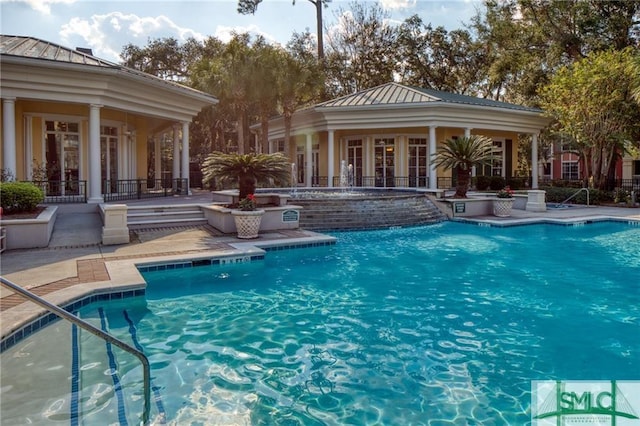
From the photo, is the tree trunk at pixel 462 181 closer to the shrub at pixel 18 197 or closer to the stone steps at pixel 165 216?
the stone steps at pixel 165 216

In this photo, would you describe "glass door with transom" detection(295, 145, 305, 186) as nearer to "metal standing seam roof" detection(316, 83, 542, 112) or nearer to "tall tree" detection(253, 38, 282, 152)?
"metal standing seam roof" detection(316, 83, 542, 112)

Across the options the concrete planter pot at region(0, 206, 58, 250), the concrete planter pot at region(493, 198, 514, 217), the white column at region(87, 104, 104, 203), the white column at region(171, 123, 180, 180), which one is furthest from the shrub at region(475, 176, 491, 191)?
the concrete planter pot at region(0, 206, 58, 250)

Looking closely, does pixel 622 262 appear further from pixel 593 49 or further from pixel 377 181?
pixel 593 49

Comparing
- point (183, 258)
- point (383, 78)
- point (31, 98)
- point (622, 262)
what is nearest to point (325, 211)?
point (183, 258)

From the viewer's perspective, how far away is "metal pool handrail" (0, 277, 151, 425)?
3207 mm

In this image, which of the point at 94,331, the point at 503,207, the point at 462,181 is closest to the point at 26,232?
the point at 94,331

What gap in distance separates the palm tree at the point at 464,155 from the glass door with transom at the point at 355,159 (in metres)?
8.01

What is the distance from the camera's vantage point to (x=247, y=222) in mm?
11438

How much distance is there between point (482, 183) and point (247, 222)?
17314 mm

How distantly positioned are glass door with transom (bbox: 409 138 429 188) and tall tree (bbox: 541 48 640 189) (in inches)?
259

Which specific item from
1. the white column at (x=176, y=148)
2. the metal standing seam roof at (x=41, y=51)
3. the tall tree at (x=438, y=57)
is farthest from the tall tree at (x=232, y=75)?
the tall tree at (x=438, y=57)

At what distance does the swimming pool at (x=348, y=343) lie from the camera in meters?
3.84

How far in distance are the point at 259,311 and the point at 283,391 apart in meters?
2.35

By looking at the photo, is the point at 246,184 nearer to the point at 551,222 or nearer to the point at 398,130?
the point at 551,222
